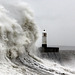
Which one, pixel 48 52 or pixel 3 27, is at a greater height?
pixel 3 27

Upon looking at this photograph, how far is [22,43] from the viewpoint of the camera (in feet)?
46.4

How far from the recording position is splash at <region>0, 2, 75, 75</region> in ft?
38.7

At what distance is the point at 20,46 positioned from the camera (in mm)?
13953

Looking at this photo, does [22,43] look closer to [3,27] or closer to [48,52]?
[3,27]

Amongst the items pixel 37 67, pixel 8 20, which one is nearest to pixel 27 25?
pixel 8 20

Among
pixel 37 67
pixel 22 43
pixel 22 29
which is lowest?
pixel 37 67

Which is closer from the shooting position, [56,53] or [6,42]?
[6,42]

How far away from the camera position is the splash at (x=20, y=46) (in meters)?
11.8

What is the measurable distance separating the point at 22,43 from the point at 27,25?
1851 millimetres

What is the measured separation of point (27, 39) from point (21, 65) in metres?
2.71

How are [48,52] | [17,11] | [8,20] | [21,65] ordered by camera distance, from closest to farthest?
[21,65]
[8,20]
[17,11]
[48,52]

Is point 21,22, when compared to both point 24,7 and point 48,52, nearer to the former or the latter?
point 24,7

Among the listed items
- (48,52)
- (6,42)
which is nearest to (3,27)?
(6,42)

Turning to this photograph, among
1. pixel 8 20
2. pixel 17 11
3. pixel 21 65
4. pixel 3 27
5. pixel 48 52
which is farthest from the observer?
pixel 48 52
